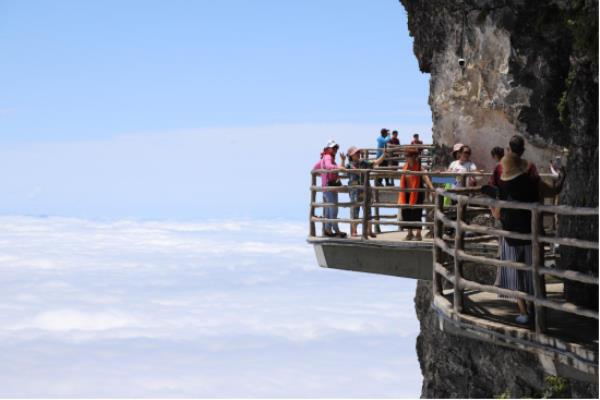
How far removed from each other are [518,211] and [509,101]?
10709 millimetres

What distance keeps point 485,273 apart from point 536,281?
10.9m

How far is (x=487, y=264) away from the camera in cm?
1433

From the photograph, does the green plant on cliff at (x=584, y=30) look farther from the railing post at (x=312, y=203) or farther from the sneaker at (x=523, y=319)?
the railing post at (x=312, y=203)

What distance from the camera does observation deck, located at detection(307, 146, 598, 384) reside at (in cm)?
1117

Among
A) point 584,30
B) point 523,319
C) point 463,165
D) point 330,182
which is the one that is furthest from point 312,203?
point 523,319

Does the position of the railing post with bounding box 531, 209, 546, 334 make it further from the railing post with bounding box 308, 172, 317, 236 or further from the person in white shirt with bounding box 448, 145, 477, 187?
the railing post with bounding box 308, 172, 317, 236

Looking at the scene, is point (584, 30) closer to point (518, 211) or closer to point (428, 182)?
point (518, 211)

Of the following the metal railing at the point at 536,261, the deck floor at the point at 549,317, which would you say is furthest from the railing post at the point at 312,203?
the metal railing at the point at 536,261

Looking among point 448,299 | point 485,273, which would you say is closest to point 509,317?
point 448,299

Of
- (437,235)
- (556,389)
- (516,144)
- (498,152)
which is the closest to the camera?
(516,144)

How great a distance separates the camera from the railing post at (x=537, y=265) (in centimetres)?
1131

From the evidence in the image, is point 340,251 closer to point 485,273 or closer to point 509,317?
point 485,273

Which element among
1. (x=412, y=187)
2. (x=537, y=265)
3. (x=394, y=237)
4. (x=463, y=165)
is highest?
(x=463, y=165)

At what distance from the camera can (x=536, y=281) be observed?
11.4 m
